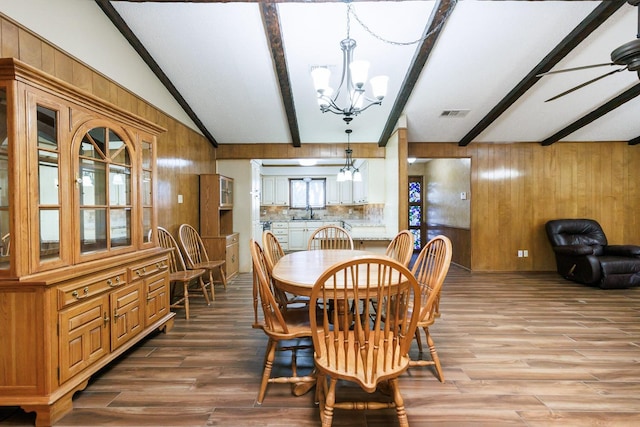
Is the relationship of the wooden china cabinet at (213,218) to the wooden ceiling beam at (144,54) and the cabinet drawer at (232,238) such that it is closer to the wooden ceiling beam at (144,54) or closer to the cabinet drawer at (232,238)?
the cabinet drawer at (232,238)

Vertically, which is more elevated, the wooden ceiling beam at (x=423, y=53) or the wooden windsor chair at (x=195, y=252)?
the wooden ceiling beam at (x=423, y=53)

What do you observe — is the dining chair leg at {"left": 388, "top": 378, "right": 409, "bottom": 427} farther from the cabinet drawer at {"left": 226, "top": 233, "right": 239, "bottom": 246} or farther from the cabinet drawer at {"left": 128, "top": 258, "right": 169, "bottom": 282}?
the cabinet drawer at {"left": 226, "top": 233, "right": 239, "bottom": 246}

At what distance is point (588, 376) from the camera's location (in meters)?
2.18

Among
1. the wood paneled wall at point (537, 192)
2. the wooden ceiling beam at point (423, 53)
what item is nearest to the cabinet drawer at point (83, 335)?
the wooden ceiling beam at point (423, 53)

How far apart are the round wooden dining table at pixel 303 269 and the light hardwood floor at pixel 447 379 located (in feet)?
2.38

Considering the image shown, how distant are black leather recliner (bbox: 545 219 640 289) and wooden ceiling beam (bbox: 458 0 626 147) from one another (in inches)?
90.3

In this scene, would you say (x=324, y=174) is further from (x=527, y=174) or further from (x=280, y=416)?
(x=280, y=416)

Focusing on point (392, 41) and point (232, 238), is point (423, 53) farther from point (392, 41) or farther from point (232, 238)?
point (232, 238)

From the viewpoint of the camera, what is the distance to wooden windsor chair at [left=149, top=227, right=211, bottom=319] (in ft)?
11.1

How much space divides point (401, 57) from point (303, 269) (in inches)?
103

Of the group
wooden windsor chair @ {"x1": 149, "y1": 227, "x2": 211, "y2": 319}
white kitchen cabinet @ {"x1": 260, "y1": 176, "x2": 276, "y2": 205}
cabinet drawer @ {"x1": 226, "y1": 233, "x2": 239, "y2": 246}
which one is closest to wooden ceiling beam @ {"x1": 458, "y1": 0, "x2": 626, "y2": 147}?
wooden windsor chair @ {"x1": 149, "y1": 227, "x2": 211, "y2": 319}

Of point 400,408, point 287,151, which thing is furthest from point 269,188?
point 400,408

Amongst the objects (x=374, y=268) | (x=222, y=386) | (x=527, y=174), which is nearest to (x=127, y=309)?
(x=222, y=386)

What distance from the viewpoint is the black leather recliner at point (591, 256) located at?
434 centimetres
